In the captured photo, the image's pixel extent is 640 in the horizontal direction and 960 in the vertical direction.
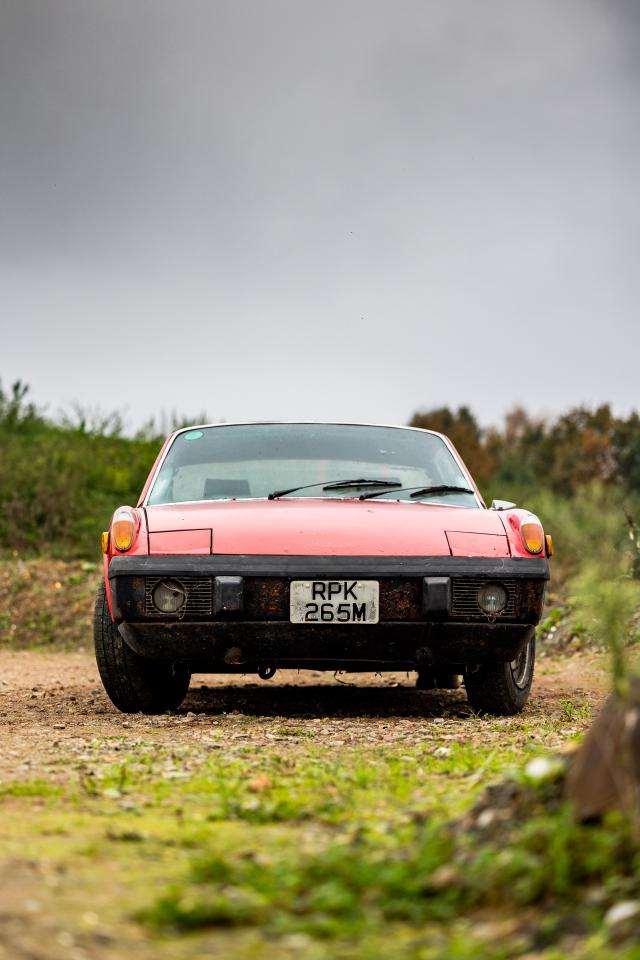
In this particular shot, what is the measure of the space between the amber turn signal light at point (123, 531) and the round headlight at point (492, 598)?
5.23 ft

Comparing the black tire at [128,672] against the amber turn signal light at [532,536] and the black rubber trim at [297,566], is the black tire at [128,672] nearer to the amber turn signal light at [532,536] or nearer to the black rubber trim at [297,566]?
the black rubber trim at [297,566]

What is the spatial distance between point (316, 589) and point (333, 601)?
9cm

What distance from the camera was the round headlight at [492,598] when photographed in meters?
5.36

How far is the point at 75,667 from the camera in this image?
35.5ft

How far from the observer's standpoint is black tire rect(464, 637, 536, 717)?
5.88 metres

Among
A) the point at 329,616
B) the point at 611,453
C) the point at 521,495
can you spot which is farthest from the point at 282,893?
the point at 611,453

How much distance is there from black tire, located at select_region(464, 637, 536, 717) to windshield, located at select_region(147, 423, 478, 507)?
2.74ft

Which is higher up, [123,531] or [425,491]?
[425,491]

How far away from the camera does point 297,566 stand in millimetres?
5246

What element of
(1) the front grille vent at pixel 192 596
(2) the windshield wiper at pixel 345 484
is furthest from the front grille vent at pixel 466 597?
(1) the front grille vent at pixel 192 596

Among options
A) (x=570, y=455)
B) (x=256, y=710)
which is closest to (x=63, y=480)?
(x=256, y=710)

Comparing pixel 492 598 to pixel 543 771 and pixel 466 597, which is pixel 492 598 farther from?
pixel 543 771

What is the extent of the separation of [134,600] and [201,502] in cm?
76

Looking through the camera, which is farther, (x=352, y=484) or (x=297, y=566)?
(x=352, y=484)
